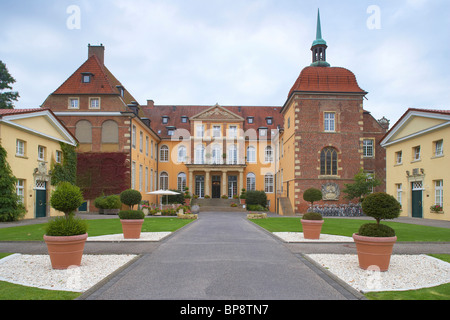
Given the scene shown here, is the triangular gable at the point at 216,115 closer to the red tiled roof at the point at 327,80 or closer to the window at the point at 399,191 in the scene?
the red tiled roof at the point at 327,80

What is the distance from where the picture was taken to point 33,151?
917 inches

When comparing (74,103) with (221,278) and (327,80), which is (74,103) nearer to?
(327,80)

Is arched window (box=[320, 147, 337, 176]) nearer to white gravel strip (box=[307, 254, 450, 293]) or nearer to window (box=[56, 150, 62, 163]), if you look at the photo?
window (box=[56, 150, 62, 163])

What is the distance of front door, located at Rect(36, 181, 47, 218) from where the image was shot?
24141mm

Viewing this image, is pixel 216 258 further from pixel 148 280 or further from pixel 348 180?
pixel 348 180

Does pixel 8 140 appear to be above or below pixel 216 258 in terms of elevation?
above

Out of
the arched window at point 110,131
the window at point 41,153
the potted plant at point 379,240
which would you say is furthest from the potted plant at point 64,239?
the arched window at point 110,131

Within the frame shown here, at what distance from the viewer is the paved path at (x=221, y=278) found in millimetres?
5762

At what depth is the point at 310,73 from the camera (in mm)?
31016

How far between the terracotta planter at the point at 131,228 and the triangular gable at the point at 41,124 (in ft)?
38.9

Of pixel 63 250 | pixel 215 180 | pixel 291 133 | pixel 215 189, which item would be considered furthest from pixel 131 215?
pixel 215 189

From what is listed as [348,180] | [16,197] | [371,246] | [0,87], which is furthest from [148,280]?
[0,87]

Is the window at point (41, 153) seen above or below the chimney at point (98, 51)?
below
